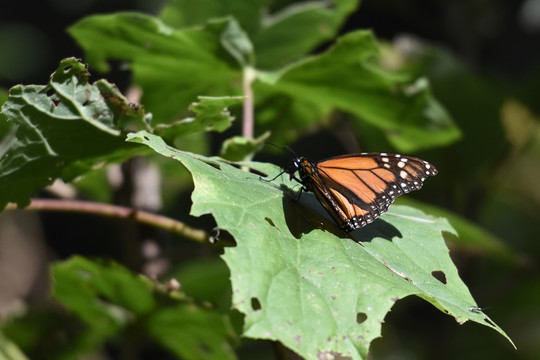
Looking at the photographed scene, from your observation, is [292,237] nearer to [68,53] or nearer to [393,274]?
[393,274]

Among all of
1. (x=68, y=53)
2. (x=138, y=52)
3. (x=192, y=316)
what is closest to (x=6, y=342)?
(x=192, y=316)

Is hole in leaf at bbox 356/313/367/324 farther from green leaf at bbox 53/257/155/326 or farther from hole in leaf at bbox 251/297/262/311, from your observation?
green leaf at bbox 53/257/155/326

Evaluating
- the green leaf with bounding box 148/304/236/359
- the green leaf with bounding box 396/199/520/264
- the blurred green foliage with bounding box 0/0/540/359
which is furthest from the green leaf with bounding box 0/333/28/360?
the green leaf with bounding box 396/199/520/264

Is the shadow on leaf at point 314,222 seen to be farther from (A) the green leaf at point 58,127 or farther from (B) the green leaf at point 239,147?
(A) the green leaf at point 58,127

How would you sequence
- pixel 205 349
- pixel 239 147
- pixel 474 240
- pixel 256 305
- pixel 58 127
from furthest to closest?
1. pixel 474 240
2. pixel 205 349
3. pixel 239 147
4. pixel 58 127
5. pixel 256 305

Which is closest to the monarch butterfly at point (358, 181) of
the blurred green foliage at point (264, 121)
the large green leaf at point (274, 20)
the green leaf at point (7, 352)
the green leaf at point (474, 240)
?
the blurred green foliage at point (264, 121)

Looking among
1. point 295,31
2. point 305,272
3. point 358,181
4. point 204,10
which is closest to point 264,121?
point 295,31

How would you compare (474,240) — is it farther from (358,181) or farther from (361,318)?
(361,318)
